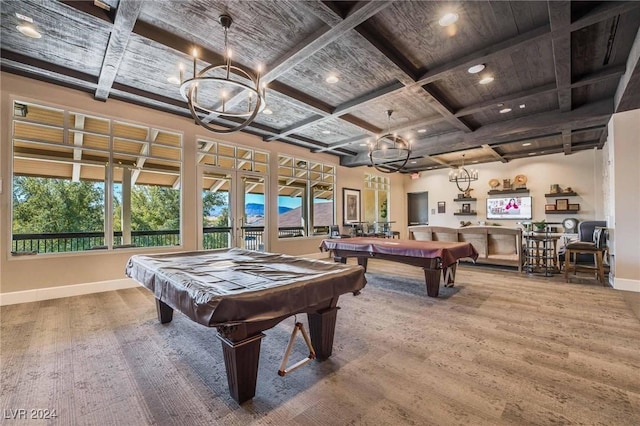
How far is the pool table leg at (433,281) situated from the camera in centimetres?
398

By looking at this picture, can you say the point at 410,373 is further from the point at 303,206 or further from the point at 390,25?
the point at 303,206

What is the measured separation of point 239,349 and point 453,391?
4.90ft

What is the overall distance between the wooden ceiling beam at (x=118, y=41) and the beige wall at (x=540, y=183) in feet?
33.6

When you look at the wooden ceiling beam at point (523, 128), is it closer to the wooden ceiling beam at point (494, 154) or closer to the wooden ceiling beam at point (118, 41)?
the wooden ceiling beam at point (494, 154)

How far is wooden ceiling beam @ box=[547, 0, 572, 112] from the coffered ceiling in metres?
0.01

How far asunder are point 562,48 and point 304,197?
5989 millimetres

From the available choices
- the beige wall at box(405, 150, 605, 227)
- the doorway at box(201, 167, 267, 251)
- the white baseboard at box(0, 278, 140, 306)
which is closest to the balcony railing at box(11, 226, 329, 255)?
the doorway at box(201, 167, 267, 251)

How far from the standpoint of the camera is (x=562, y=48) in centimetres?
298

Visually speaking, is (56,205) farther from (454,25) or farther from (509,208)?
(509,208)

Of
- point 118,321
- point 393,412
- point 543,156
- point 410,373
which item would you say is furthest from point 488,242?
point 118,321

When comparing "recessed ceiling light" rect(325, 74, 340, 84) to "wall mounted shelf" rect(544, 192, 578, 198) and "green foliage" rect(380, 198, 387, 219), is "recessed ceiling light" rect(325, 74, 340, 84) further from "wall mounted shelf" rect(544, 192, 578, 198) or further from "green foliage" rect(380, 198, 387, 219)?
"wall mounted shelf" rect(544, 192, 578, 198)

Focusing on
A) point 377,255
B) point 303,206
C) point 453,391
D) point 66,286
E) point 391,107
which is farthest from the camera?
point 303,206

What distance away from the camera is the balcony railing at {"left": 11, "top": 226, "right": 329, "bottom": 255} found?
401 cm

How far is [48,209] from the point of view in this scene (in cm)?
419
